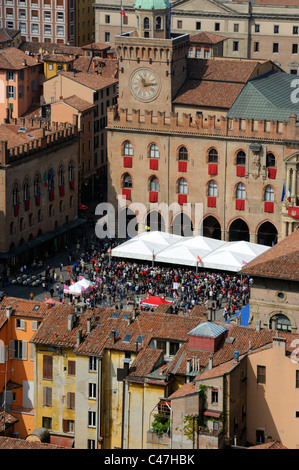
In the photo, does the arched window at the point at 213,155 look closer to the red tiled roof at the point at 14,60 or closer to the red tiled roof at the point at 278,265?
the red tiled roof at the point at 14,60

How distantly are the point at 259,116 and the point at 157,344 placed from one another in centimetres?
5404

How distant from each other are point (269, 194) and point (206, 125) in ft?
29.5

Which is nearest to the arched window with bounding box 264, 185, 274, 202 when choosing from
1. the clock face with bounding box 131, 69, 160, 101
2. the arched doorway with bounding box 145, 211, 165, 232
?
the arched doorway with bounding box 145, 211, 165, 232

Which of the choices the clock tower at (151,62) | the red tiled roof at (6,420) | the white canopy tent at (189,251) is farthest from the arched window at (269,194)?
the red tiled roof at (6,420)

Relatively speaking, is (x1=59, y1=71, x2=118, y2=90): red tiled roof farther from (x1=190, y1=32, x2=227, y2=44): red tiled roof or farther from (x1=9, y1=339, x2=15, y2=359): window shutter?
(x1=9, y1=339, x2=15, y2=359): window shutter

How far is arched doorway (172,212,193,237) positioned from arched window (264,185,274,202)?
27.4ft

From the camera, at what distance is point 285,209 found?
137 meters

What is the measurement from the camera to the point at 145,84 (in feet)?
488

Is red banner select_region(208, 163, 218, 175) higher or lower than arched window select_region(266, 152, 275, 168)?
lower

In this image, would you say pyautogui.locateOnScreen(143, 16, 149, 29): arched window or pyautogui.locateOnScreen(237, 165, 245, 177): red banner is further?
pyautogui.locateOnScreen(143, 16, 149, 29): arched window

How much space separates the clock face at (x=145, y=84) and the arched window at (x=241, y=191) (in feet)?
42.0

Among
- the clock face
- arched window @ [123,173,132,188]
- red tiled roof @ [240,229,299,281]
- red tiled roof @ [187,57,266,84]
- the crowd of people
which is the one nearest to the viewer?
red tiled roof @ [240,229,299,281]

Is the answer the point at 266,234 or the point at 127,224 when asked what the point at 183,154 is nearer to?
the point at 127,224

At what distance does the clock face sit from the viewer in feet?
486
